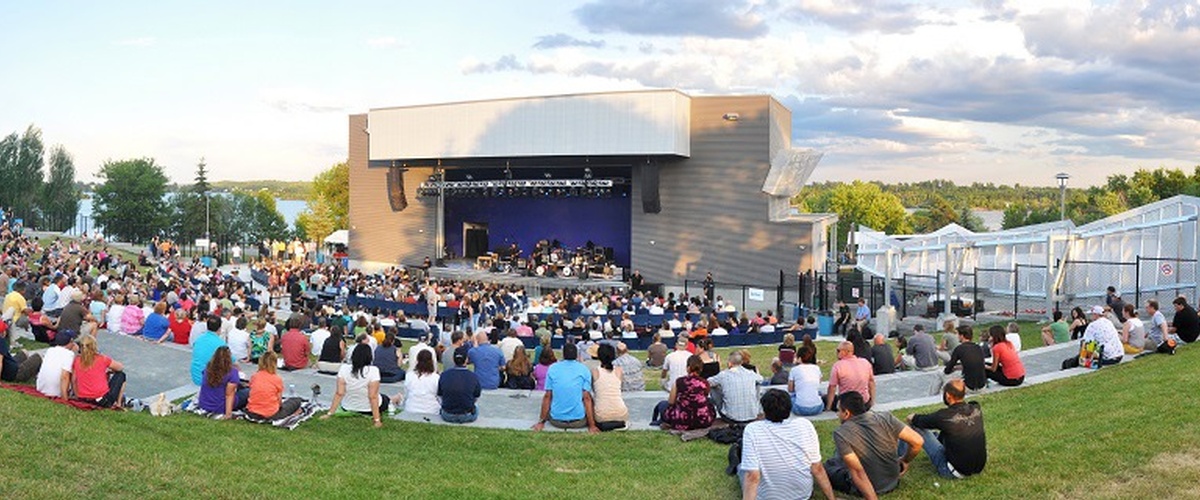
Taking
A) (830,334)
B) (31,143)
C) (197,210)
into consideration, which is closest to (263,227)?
(197,210)

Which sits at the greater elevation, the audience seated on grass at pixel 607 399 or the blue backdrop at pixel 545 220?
the blue backdrop at pixel 545 220

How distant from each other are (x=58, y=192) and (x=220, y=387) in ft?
249

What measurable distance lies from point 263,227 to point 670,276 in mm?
82610

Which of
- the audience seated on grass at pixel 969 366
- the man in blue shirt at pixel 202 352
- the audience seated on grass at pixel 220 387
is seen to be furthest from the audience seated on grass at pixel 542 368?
the audience seated on grass at pixel 969 366

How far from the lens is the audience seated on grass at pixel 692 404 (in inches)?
350

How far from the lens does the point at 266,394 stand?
8930 mm

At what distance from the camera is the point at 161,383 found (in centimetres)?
1222

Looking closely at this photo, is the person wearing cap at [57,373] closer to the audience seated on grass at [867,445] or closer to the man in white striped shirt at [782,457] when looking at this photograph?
the man in white striped shirt at [782,457]

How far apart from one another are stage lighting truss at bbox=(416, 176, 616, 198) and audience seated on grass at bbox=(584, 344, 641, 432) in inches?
1111

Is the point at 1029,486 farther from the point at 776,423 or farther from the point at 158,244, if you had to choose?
the point at 158,244

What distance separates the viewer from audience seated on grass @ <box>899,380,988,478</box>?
6.70m

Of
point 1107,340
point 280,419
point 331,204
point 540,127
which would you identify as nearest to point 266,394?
point 280,419

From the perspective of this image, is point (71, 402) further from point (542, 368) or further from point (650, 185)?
point (650, 185)

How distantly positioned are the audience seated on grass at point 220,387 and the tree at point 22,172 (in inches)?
Result: 2825
